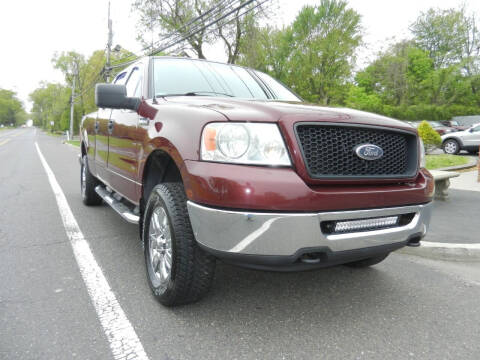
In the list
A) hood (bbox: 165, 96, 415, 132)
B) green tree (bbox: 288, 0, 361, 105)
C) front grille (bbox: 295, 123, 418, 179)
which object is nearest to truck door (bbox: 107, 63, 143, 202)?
hood (bbox: 165, 96, 415, 132)

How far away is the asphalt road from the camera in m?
2.02

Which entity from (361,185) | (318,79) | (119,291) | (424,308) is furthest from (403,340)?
(318,79)

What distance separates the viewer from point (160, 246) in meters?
2.49

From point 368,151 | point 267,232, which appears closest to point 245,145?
point 267,232

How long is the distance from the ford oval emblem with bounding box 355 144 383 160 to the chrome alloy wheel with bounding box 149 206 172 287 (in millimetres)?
1246

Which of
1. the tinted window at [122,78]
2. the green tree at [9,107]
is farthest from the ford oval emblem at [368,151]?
the green tree at [9,107]

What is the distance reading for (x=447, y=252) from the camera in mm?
3711

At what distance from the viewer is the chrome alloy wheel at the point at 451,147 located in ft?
52.8

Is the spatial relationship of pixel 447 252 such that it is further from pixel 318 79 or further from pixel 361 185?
pixel 318 79

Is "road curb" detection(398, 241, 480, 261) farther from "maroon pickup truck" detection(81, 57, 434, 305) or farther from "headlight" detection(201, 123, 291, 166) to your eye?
"headlight" detection(201, 123, 291, 166)

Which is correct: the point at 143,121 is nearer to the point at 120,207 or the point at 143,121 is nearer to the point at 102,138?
the point at 120,207

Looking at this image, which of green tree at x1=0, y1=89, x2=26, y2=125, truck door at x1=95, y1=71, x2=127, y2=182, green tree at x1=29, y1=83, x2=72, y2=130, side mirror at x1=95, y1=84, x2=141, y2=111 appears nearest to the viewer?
side mirror at x1=95, y1=84, x2=141, y2=111

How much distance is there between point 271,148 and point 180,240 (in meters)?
0.77

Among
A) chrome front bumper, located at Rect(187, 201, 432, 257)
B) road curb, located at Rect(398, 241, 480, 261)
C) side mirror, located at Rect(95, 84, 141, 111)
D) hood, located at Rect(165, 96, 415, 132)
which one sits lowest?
road curb, located at Rect(398, 241, 480, 261)
